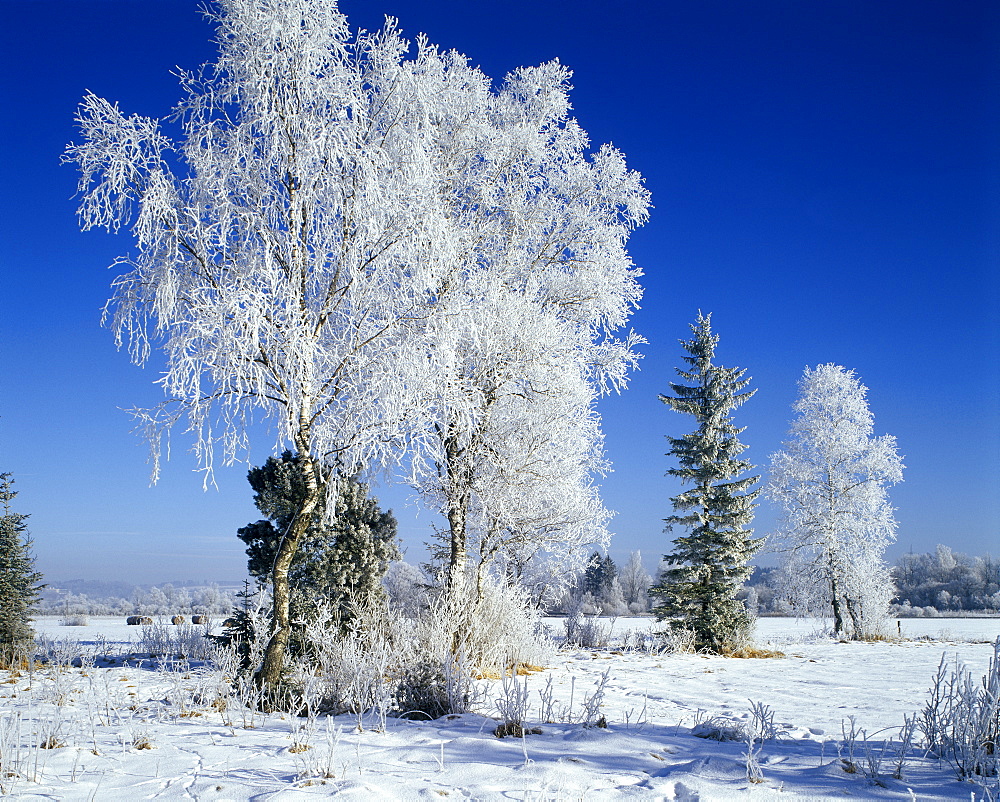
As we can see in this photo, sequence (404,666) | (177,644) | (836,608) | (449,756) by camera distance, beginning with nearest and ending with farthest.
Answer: (449,756), (404,666), (177,644), (836,608)

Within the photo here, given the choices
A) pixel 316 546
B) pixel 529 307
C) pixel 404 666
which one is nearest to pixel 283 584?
pixel 404 666

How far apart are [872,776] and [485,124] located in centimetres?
983

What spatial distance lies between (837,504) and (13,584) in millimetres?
23719

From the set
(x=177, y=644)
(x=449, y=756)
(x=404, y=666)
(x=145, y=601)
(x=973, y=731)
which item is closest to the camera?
(x=973, y=731)

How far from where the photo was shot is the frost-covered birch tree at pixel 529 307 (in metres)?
9.69

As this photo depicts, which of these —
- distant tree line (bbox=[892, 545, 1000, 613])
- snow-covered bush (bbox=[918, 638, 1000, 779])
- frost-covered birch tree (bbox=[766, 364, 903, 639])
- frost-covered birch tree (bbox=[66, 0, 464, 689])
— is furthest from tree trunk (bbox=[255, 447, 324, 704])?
distant tree line (bbox=[892, 545, 1000, 613])

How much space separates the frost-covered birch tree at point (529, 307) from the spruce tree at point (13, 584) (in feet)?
26.2

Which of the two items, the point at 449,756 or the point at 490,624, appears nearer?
the point at 449,756

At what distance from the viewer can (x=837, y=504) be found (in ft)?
69.5

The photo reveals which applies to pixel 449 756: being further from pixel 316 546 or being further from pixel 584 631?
pixel 584 631

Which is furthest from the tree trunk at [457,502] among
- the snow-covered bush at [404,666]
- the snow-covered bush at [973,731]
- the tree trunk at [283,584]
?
the snow-covered bush at [973,731]

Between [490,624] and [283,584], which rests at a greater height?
[283,584]

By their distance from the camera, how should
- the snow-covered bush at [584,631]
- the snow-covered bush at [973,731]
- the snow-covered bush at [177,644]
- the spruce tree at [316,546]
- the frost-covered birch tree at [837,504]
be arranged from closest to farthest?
the snow-covered bush at [973,731] < the spruce tree at [316,546] < the snow-covered bush at [177,644] < the snow-covered bush at [584,631] < the frost-covered birch tree at [837,504]

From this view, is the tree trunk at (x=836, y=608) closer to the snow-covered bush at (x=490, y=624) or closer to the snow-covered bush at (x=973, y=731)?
the snow-covered bush at (x=490, y=624)
